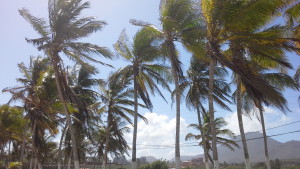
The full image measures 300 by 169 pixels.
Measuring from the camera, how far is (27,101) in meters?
17.2

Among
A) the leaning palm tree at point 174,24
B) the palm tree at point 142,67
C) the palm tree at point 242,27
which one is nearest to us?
the palm tree at point 242,27

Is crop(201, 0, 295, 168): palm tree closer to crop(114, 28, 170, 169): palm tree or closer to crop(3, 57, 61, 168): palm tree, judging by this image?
crop(114, 28, 170, 169): palm tree

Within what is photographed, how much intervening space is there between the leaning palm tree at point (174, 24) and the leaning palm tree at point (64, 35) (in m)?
2.58

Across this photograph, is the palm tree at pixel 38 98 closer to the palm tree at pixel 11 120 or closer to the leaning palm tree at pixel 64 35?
the palm tree at pixel 11 120

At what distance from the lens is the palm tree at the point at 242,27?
34.8ft

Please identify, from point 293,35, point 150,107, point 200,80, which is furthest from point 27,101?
point 293,35

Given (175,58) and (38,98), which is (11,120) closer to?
(38,98)

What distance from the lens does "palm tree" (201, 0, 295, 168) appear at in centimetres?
1060

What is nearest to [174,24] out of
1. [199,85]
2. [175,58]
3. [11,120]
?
[175,58]

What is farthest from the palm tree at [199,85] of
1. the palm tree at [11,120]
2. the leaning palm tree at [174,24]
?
the palm tree at [11,120]

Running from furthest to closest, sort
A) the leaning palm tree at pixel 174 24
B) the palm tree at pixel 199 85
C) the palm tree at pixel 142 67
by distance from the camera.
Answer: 1. the palm tree at pixel 199 85
2. the palm tree at pixel 142 67
3. the leaning palm tree at pixel 174 24

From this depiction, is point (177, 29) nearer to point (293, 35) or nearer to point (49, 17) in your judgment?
point (293, 35)

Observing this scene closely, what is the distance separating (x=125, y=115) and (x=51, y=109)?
5533 millimetres

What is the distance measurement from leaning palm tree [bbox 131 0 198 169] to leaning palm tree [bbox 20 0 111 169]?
258 cm
